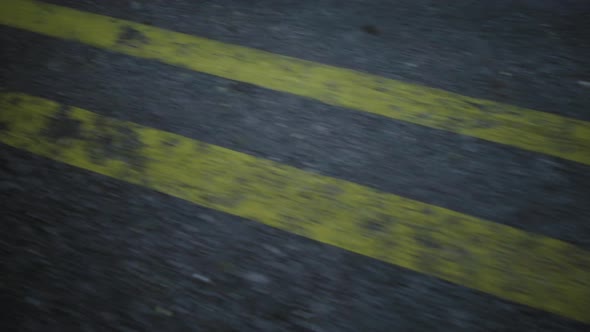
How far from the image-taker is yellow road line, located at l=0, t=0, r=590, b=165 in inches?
94.5

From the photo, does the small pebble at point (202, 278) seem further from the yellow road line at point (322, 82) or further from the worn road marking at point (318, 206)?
the yellow road line at point (322, 82)

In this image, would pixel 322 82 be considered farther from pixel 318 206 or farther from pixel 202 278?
pixel 202 278

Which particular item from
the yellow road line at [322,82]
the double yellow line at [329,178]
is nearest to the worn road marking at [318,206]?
the double yellow line at [329,178]

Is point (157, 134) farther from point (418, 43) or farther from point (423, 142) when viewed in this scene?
point (418, 43)

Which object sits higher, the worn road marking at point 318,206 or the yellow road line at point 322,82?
the yellow road line at point 322,82

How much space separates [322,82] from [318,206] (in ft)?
2.39

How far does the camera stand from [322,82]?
263 cm

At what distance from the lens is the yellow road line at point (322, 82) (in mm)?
2400

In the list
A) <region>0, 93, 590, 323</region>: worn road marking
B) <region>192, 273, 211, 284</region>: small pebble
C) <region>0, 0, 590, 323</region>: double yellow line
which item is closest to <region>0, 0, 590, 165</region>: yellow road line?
<region>0, 0, 590, 323</region>: double yellow line

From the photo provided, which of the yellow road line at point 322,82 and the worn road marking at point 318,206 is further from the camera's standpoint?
the yellow road line at point 322,82

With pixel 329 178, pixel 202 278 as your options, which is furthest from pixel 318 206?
pixel 202 278

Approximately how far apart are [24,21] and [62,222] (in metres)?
1.43

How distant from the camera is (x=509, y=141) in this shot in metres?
2.37

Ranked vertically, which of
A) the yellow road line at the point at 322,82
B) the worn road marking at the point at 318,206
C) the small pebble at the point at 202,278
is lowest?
the small pebble at the point at 202,278
